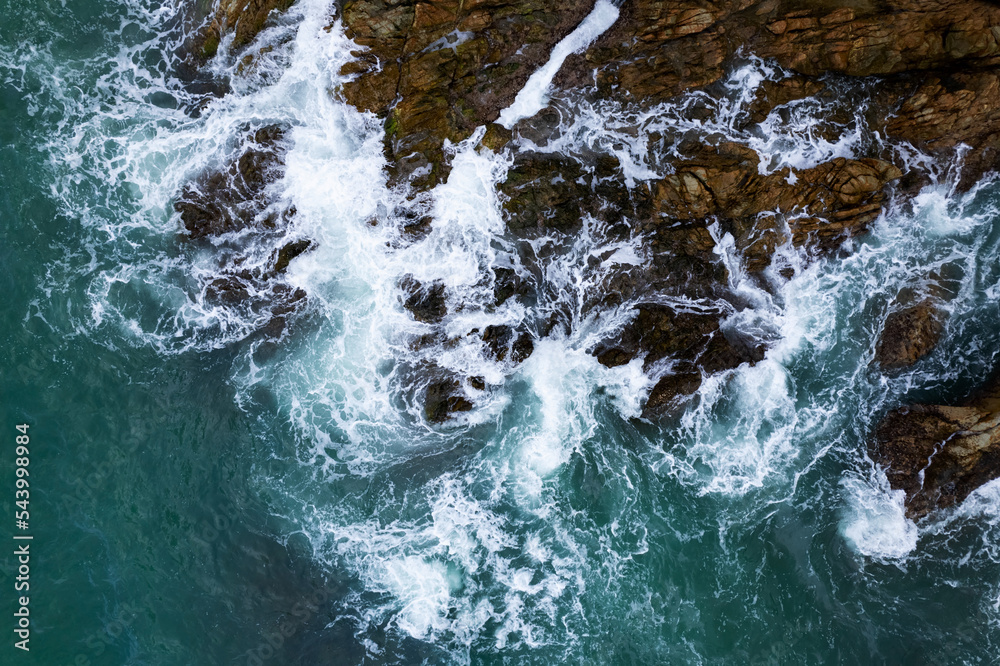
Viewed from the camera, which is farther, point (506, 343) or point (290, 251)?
point (290, 251)

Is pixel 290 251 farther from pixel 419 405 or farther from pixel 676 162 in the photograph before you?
pixel 676 162

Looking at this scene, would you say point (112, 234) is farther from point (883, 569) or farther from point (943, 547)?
point (943, 547)

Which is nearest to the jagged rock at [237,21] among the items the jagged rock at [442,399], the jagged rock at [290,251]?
the jagged rock at [290,251]

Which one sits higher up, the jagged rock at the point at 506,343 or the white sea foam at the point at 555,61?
the white sea foam at the point at 555,61

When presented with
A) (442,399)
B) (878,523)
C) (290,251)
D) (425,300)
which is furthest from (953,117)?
(290,251)

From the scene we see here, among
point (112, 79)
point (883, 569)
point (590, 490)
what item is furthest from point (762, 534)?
point (112, 79)

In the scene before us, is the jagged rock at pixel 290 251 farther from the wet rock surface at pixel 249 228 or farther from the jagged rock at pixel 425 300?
the jagged rock at pixel 425 300
